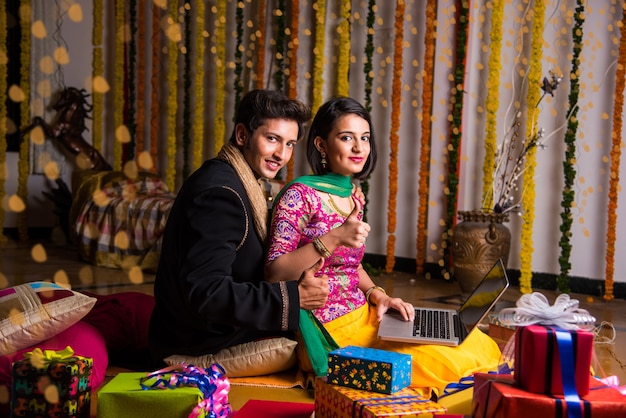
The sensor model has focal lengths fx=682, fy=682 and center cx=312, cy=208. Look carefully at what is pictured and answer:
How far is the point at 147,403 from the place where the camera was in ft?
6.04

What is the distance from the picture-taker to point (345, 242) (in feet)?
7.22

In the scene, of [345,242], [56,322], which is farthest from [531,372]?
[56,322]

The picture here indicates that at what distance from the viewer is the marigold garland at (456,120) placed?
5.32 metres

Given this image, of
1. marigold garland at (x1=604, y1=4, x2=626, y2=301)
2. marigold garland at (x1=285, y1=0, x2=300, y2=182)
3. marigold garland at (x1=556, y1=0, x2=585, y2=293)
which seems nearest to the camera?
marigold garland at (x1=604, y1=4, x2=626, y2=301)

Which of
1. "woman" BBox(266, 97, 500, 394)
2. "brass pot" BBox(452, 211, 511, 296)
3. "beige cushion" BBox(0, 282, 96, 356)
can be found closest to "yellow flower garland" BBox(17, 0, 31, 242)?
"brass pot" BBox(452, 211, 511, 296)

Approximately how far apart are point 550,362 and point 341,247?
1.02m

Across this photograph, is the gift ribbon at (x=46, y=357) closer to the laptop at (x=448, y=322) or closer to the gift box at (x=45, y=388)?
the gift box at (x=45, y=388)

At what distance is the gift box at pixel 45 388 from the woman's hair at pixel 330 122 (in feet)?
3.74

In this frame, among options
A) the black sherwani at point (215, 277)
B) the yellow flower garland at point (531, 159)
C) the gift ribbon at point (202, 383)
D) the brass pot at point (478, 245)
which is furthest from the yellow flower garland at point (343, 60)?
the gift ribbon at point (202, 383)

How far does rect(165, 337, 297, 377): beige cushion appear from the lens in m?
2.42

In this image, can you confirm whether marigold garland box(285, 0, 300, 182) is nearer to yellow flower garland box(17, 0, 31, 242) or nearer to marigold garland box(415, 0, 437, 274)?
marigold garland box(415, 0, 437, 274)

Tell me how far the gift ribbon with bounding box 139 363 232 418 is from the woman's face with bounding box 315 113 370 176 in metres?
0.91

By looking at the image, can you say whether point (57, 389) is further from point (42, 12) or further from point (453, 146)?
point (42, 12)

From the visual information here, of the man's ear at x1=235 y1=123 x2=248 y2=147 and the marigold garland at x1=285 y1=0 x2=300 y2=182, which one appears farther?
the marigold garland at x1=285 y1=0 x2=300 y2=182
